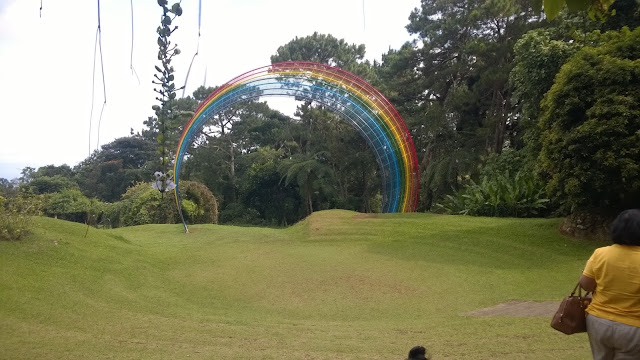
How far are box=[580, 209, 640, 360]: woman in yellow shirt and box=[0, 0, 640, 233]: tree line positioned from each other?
1175 mm

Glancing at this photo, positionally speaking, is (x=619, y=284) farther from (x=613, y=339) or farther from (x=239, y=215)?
(x=239, y=215)

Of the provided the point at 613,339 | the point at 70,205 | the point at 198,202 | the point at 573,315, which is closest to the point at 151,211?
the point at 198,202

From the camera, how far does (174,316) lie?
22.6ft

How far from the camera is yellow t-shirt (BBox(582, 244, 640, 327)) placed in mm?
2770

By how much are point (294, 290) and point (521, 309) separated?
358 centimetres

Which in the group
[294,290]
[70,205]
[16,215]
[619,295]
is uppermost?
[70,205]

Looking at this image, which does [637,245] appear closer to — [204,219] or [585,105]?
[585,105]

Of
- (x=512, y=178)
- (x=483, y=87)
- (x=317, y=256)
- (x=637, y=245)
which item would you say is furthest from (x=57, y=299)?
(x=483, y=87)

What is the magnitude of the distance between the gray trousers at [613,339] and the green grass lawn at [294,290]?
186 centimetres

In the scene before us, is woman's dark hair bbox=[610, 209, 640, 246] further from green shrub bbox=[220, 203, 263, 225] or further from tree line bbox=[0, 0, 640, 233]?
green shrub bbox=[220, 203, 263, 225]

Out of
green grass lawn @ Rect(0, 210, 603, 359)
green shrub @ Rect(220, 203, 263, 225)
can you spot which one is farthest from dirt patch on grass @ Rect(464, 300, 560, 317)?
green shrub @ Rect(220, 203, 263, 225)

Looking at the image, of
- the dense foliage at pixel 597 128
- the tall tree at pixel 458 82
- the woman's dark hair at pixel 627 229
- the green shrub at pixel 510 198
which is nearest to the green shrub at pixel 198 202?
the tall tree at pixel 458 82

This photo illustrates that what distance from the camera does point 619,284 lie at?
2.80 m

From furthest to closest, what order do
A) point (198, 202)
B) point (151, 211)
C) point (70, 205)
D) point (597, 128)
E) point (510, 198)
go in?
point (70, 205) → point (198, 202) → point (151, 211) → point (510, 198) → point (597, 128)
